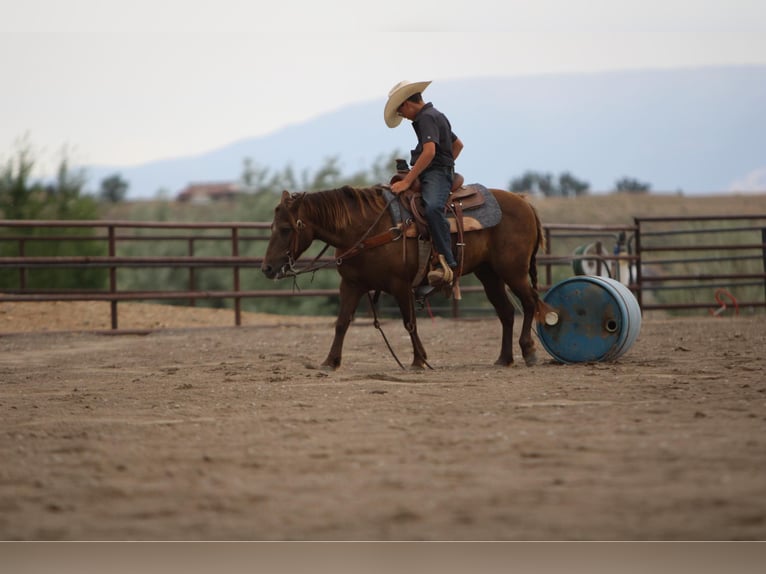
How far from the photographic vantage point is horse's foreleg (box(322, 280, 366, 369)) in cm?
849

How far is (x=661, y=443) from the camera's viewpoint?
4.79 m

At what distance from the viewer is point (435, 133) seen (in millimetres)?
8219

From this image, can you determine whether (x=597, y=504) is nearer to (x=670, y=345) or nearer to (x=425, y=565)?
(x=425, y=565)

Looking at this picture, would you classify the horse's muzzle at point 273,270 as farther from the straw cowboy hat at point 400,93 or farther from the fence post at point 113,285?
the fence post at point 113,285

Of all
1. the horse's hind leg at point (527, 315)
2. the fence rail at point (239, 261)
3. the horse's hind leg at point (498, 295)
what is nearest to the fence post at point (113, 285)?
the fence rail at point (239, 261)

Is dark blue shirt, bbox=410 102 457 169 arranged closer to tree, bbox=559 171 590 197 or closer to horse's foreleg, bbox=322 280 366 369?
horse's foreleg, bbox=322 280 366 369

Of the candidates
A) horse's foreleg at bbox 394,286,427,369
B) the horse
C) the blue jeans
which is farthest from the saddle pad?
horse's foreleg at bbox 394,286,427,369

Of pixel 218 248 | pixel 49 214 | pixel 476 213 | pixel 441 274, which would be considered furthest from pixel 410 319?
pixel 218 248

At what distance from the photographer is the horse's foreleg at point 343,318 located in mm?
8492

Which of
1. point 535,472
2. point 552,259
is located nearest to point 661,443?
point 535,472

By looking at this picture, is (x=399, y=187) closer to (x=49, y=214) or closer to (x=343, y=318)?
(x=343, y=318)

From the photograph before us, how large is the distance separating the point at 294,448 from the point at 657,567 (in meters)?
2.01

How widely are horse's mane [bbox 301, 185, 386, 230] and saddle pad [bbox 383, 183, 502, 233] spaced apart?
12 cm

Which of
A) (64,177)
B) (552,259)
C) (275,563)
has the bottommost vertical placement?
(275,563)
